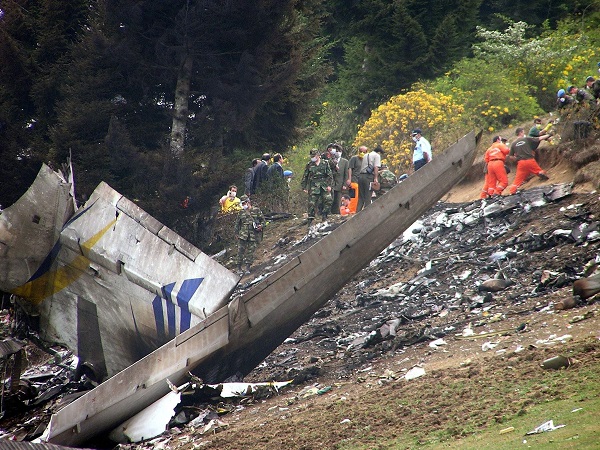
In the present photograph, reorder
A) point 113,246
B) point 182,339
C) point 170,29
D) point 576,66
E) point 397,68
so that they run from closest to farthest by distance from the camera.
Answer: point 182,339 < point 113,246 < point 170,29 < point 576,66 < point 397,68

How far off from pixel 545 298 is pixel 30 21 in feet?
63.9

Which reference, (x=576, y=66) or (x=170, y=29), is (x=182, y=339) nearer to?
(x=170, y=29)

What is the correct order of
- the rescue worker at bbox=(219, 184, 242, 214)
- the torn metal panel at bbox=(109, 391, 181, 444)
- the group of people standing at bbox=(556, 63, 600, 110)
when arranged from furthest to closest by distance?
1. the rescue worker at bbox=(219, 184, 242, 214)
2. the group of people standing at bbox=(556, 63, 600, 110)
3. the torn metal panel at bbox=(109, 391, 181, 444)

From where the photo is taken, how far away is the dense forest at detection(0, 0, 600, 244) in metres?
22.8

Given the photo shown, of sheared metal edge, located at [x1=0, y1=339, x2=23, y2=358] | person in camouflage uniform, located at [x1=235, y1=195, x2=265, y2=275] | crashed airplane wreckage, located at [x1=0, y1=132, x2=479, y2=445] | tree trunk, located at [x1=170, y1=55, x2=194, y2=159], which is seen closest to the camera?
crashed airplane wreckage, located at [x1=0, y1=132, x2=479, y2=445]

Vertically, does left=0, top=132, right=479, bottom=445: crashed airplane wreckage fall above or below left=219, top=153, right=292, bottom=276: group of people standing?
below

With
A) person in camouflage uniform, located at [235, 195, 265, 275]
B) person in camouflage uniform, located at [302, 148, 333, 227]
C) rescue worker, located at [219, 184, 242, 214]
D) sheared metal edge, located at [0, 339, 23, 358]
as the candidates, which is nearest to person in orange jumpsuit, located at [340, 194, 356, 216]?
person in camouflage uniform, located at [302, 148, 333, 227]

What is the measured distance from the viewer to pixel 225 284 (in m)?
11.0

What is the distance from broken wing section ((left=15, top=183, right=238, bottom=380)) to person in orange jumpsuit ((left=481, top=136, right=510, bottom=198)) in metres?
11.2

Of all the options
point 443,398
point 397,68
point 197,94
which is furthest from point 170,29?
point 443,398

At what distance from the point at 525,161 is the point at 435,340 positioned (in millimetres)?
10011

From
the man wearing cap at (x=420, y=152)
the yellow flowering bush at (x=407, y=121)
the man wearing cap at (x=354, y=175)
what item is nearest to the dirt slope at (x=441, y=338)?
the man wearing cap at (x=420, y=152)

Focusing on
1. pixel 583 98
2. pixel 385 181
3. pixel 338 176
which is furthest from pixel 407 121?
pixel 583 98

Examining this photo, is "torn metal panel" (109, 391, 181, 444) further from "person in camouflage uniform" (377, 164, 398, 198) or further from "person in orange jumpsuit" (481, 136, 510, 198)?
"person in orange jumpsuit" (481, 136, 510, 198)
